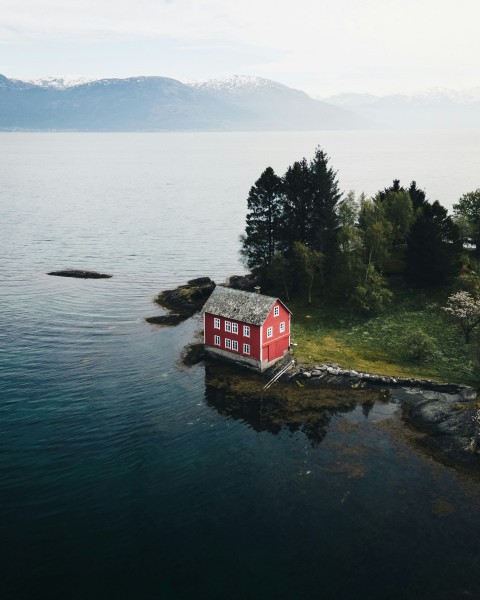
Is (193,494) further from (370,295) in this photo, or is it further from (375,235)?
(375,235)

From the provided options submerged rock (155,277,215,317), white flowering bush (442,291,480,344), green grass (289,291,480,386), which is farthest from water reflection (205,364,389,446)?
submerged rock (155,277,215,317)

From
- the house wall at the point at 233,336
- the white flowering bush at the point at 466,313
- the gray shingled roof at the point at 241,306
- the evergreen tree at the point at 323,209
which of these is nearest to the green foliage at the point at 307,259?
the evergreen tree at the point at 323,209

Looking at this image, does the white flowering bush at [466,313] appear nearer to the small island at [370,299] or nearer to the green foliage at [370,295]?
the small island at [370,299]

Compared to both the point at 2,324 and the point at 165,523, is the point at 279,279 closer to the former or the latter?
the point at 2,324

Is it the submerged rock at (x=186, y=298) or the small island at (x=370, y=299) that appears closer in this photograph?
the small island at (x=370, y=299)

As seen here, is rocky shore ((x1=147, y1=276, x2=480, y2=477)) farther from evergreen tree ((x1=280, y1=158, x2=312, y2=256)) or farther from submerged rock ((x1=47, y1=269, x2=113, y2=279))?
submerged rock ((x1=47, y1=269, x2=113, y2=279))

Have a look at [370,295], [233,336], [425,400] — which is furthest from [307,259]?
[425,400]

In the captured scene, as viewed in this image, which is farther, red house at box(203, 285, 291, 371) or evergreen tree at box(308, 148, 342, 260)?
evergreen tree at box(308, 148, 342, 260)
